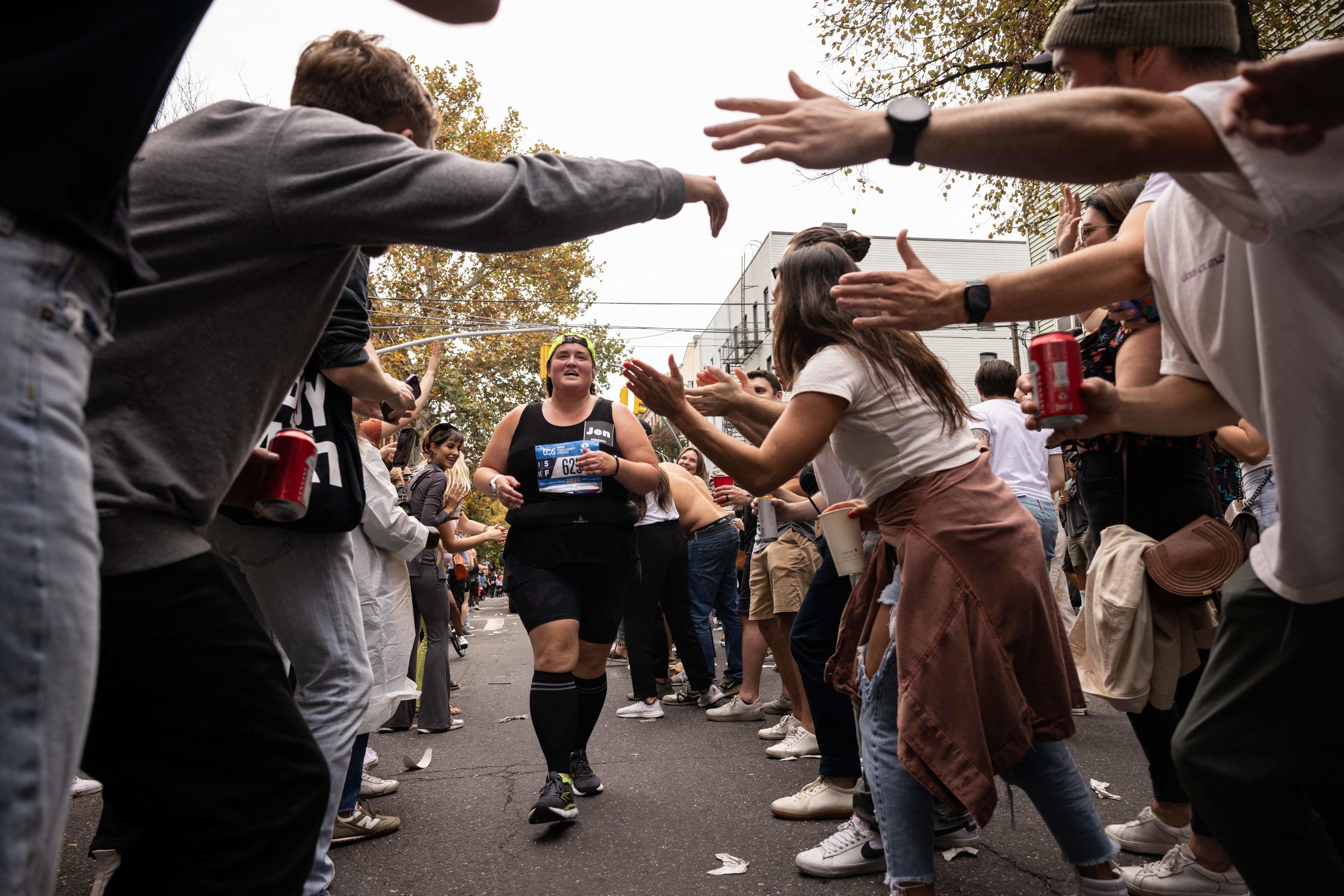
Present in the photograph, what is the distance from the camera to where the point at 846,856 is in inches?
127

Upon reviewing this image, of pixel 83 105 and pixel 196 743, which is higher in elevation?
pixel 83 105

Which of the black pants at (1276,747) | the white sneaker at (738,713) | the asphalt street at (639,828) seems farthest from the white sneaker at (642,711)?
the black pants at (1276,747)

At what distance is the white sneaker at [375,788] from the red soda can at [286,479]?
10.3 ft

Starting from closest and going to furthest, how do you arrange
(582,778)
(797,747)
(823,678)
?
1. (823,678)
2. (582,778)
3. (797,747)

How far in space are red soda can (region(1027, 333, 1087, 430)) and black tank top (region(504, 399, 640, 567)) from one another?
2.47 metres

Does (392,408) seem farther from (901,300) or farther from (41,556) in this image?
(41,556)

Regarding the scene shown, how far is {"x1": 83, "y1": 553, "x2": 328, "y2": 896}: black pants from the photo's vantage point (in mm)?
1378

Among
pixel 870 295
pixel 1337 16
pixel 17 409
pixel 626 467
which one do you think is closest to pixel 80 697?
pixel 17 409

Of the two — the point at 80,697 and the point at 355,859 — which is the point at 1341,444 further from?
the point at 355,859

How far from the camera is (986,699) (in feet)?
8.32

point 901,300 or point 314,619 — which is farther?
point 314,619

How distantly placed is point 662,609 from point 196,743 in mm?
6350

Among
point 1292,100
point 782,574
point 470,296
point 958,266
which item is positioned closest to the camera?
point 1292,100

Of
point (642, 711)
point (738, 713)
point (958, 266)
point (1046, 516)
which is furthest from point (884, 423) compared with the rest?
point (958, 266)
